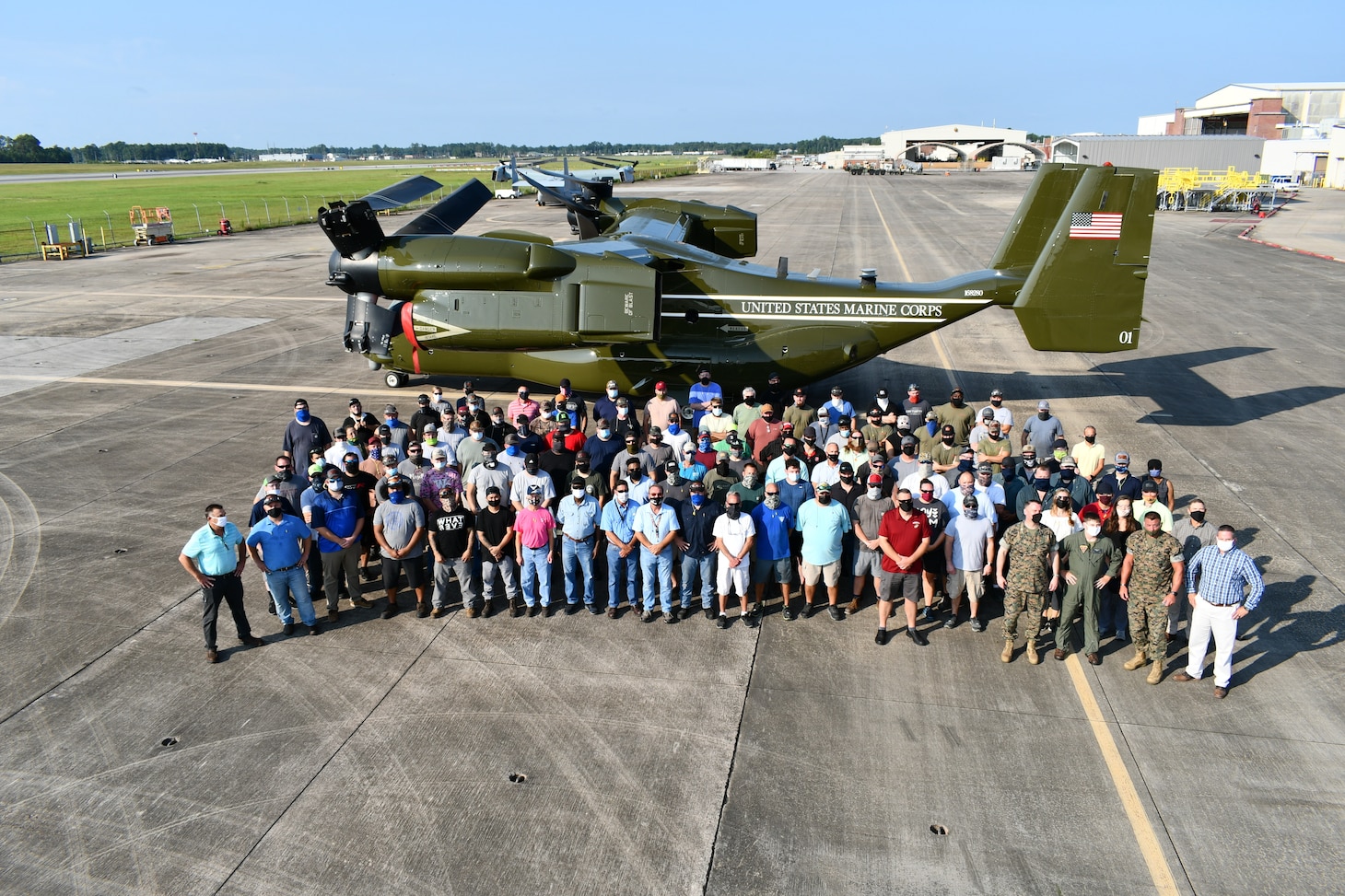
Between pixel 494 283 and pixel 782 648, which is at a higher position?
pixel 494 283

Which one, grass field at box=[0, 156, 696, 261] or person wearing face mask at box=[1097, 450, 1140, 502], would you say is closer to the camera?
person wearing face mask at box=[1097, 450, 1140, 502]

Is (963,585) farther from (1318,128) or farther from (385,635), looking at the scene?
(1318,128)

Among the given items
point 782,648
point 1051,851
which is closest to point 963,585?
point 782,648

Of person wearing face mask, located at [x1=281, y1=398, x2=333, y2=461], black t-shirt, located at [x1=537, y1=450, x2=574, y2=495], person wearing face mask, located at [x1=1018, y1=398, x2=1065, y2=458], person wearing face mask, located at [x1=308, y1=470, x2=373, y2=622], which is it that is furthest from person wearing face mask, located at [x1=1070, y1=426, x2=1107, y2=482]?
person wearing face mask, located at [x1=281, y1=398, x2=333, y2=461]

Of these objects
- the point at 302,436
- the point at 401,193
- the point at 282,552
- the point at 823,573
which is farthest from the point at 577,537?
the point at 401,193

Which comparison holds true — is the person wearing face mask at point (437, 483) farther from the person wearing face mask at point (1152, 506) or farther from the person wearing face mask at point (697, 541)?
the person wearing face mask at point (1152, 506)

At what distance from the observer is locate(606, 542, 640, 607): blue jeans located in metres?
9.09

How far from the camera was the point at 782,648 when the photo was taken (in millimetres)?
8711

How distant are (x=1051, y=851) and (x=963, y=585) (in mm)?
3240

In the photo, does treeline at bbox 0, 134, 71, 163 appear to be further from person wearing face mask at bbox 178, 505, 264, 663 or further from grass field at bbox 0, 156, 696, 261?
person wearing face mask at bbox 178, 505, 264, 663

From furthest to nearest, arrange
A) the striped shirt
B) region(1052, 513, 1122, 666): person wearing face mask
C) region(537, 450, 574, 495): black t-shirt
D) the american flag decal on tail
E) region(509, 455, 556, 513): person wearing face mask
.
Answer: the american flag decal on tail < region(537, 450, 574, 495): black t-shirt < region(509, 455, 556, 513): person wearing face mask < region(1052, 513, 1122, 666): person wearing face mask < the striped shirt

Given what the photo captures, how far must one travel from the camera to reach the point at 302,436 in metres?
11.0

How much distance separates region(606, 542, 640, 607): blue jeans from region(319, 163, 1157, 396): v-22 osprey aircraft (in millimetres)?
5605

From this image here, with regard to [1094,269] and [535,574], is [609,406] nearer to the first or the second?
[535,574]
